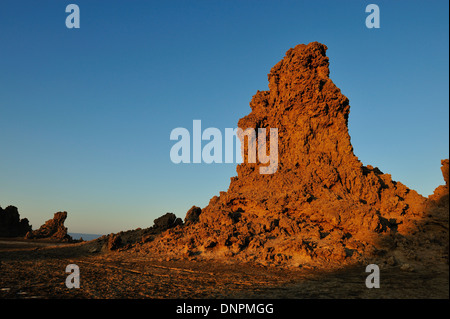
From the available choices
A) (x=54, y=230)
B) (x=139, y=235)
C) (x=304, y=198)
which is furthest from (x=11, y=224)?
(x=304, y=198)

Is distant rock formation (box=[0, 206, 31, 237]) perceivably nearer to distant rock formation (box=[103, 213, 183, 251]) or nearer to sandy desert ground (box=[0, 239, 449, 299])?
distant rock formation (box=[103, 213, 183, 251])

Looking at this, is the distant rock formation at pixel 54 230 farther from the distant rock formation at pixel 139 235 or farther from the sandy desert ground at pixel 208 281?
the sandy desert ground at pixel 208 281

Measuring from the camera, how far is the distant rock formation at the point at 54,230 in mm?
35188

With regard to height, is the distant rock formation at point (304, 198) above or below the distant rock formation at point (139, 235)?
above

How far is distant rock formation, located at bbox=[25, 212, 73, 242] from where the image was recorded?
115ft

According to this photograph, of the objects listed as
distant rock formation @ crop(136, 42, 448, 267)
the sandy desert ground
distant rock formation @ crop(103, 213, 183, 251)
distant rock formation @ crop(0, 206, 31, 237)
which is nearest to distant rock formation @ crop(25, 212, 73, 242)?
distant rock formation @ crop(0, 206, 31, 237)

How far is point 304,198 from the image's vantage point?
18.6 meters

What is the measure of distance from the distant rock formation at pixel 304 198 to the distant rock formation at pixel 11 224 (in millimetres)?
28103

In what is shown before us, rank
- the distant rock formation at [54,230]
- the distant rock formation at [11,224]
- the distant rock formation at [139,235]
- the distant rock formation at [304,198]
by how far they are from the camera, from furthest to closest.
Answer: the distant rock formation at [11,224] < the distant rock formation at [54,230] < the distant rock formation at [139,235] < the distant rock formation at [304,198]

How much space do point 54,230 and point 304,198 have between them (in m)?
34.3

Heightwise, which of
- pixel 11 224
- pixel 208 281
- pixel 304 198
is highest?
pixel 304 198

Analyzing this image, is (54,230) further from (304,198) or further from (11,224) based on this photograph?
(304,198)

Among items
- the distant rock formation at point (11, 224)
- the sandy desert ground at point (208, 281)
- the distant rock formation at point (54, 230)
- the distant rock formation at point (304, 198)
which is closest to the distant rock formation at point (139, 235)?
the distant rock formation at point (304, 198)
